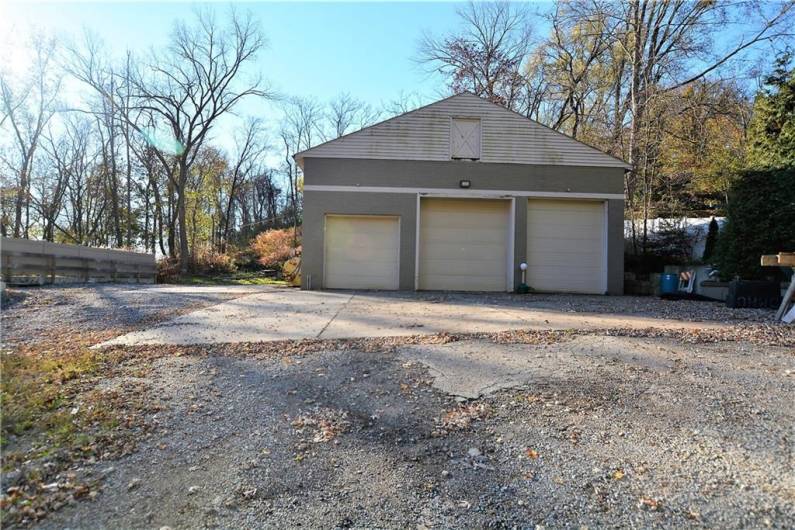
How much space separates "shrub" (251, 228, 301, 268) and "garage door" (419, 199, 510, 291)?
13052 mm

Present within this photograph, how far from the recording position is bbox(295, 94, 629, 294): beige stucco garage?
11125 millimetres

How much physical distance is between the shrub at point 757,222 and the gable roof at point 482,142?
2.74 metres

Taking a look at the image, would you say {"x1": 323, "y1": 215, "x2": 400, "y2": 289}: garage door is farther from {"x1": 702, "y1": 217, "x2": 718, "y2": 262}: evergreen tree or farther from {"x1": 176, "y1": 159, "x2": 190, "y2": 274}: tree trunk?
{"x1": 176, "y1": 159, "x2": 190, "y2": 274}: tree trunk

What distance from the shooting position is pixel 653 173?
44.6ft

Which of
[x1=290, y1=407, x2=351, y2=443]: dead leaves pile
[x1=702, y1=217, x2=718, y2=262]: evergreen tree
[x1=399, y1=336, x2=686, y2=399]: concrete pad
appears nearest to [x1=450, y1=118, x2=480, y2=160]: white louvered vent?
[x1=702, y1=217, x2=718, y2=262]: evergreen tree

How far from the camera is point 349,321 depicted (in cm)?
632

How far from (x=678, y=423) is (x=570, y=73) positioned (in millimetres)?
21209

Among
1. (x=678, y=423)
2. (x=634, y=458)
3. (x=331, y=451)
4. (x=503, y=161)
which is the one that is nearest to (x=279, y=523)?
(x=331, y=451)

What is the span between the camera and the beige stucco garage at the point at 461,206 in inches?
438

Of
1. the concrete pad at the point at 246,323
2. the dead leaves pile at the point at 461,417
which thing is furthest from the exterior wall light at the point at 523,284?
the dead leaves pile at the point at 461,417

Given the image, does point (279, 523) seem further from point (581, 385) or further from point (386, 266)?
point (386, 266)

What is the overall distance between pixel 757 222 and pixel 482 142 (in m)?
6.22

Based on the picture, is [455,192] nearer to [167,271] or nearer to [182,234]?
[167,271]

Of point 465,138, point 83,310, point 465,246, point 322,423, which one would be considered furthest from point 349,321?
point 465,138
